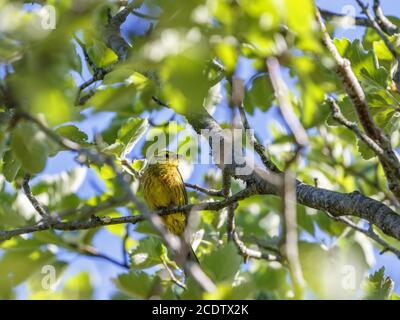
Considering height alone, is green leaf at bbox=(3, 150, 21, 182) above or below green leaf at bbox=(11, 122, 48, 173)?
below

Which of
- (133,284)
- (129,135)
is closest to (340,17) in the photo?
(129,135)

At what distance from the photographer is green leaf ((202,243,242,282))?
9.73ft

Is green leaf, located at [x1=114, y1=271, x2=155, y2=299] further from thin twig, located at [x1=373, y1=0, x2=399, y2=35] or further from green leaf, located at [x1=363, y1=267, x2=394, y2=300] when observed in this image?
thin twig, located at [x1=373, y1=0, x2=399, y2=35]

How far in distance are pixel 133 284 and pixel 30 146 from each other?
1.58 m

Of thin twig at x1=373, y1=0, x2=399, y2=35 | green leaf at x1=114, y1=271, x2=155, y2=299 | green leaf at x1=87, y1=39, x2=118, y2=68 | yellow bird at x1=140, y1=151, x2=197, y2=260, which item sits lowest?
yellow bird at x1=140, y1=151, x2=197, y2=260

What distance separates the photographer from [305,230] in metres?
5.14

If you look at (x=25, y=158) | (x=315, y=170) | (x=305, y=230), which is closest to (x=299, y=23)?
(x=25, y=158)

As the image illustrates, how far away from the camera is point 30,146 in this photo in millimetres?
1832

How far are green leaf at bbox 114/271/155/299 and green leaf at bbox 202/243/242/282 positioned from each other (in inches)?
14.7

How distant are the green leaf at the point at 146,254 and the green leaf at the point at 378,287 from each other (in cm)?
160

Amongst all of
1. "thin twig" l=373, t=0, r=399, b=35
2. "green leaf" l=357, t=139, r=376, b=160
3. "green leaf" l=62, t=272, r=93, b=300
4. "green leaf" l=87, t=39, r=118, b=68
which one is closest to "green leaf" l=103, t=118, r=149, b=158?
"green leaf" l=87, t=39, r=118, b=68

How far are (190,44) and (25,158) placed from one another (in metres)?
0.73

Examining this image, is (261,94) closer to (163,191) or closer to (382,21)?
(382,21)
